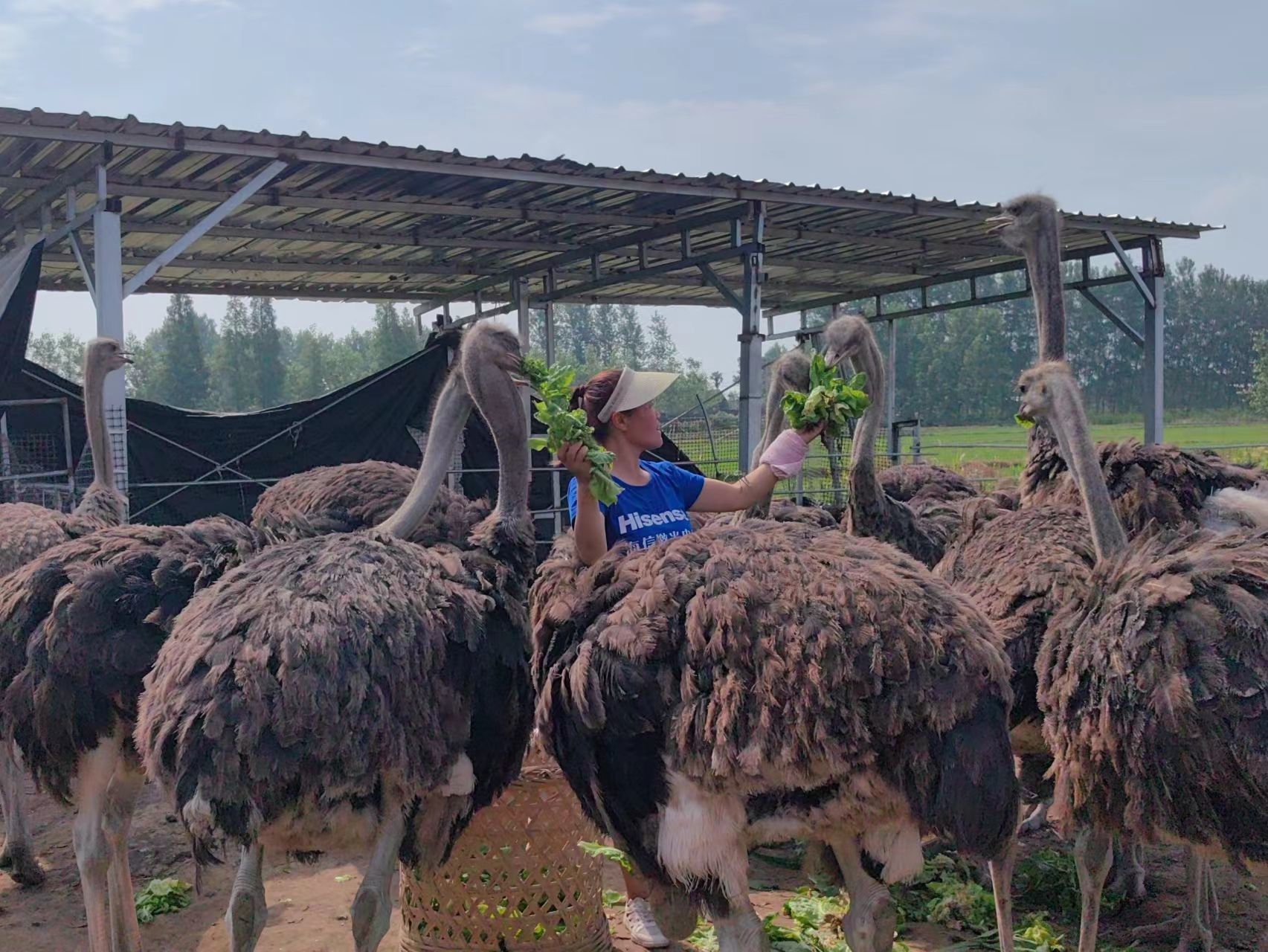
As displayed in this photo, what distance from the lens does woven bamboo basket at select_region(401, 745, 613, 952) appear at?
3857mm

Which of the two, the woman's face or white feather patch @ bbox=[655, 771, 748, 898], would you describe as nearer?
white feather patch @ bbox=[655, 771, 748, 898]

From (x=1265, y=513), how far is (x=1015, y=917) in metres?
1.86

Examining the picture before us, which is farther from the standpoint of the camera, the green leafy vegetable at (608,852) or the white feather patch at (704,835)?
the green leafy vegetable at (608,852)

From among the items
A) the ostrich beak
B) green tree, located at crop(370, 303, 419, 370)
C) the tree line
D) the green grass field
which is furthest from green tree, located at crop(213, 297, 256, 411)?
the ostrich beak

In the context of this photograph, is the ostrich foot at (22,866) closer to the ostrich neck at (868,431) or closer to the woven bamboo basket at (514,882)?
the woven bamboo basket at (514,882)

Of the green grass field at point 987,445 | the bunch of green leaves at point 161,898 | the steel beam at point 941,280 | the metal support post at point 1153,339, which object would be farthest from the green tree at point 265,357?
the bunch of green leaves at point 161,898

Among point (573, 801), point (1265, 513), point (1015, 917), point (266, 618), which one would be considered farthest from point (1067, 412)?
point (266, 618)

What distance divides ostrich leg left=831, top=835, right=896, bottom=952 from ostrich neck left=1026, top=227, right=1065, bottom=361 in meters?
3.18

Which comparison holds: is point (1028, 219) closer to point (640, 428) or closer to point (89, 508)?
point (640, 428)

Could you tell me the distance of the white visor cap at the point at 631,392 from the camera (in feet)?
12.0

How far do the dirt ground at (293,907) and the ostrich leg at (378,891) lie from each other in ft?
3.14

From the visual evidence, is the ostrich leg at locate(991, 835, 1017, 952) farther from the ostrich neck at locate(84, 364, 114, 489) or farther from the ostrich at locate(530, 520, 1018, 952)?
the ostrich neck at locate(84, 364, 114, 489)

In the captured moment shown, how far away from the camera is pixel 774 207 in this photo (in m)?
10.8

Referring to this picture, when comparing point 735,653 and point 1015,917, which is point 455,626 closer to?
point 735,653
